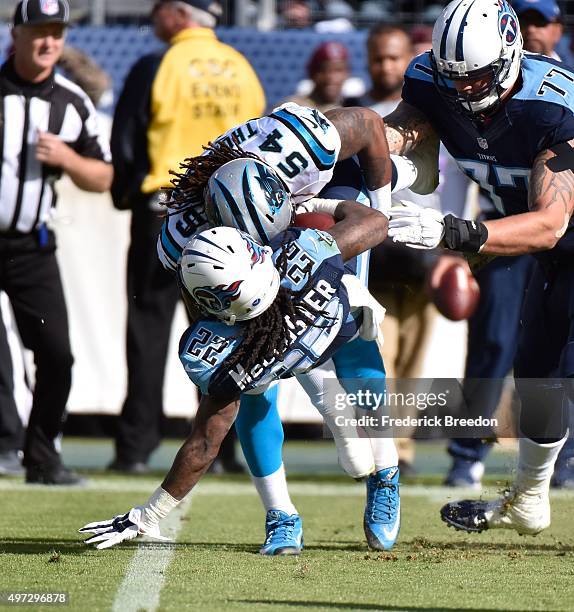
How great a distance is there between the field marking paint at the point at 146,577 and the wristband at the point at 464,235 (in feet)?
4.14

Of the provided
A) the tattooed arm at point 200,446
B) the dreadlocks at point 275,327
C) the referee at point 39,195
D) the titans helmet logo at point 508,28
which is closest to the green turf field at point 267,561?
the tattooed arm at point 200,446

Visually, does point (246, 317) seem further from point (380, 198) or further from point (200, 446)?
point (380, 198)

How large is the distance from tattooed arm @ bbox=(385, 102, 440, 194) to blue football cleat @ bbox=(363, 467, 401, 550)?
1.06 meters

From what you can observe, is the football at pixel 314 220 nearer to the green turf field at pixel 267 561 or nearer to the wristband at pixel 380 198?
the wristband at pixel 380 198

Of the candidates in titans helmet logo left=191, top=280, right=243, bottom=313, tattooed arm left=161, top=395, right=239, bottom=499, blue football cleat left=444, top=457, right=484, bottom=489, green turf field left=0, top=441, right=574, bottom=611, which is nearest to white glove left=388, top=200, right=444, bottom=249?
titans helmet logo left=191, top=280, right=243, bottom=313

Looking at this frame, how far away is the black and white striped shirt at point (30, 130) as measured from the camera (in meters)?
5.97

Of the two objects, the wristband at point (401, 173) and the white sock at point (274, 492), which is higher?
the wristband at point (401, 173)

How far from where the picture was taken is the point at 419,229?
150 inches

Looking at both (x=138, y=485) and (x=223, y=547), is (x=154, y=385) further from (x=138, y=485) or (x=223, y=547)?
(x=223, y=547)

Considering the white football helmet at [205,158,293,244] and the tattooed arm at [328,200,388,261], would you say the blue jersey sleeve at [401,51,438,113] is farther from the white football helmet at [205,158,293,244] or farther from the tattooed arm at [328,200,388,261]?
the white football helmet at [205,158,293,244]

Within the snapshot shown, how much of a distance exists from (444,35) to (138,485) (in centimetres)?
279

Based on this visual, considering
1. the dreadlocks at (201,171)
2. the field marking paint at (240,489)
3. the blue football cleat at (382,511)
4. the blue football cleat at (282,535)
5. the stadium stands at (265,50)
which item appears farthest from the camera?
the stadium stands at (265,50)

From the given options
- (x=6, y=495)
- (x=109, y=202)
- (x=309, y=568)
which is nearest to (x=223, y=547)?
(x=309, y=568)

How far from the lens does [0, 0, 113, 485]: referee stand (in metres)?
5.93
